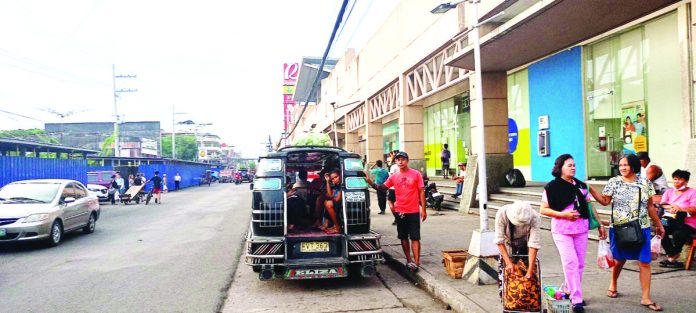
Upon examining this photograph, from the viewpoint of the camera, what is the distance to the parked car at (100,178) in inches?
1128

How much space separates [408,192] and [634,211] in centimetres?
296

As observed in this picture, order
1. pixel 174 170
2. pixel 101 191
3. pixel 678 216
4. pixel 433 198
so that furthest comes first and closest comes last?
pixel 174 170 → pixel 101 191 → pixel 433 198 → pixel 678 216

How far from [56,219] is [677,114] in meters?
14.5

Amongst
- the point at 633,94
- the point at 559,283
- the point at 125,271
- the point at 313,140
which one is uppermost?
the point at 633,94

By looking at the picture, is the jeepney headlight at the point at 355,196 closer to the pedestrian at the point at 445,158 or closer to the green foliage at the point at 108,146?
the pedestrian at the point at 445,158

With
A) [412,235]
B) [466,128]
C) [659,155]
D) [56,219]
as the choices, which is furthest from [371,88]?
[412,235]

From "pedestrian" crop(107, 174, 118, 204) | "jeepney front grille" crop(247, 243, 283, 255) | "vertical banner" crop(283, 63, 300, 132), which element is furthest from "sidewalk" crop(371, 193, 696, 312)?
"vertical banner" crop(283, 63, 300, 132)

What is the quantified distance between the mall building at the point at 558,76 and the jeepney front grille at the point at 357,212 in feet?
10.1

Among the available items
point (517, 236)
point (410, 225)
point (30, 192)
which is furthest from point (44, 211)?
point (517, 236)

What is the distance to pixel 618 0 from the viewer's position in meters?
8.20

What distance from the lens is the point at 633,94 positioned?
40.1 ft

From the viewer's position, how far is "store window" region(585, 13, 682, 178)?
1104 centimetres

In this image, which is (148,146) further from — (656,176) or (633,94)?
(656,176)

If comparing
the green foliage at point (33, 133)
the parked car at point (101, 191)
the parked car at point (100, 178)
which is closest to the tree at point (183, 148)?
the green foliage at point (33, 133)
